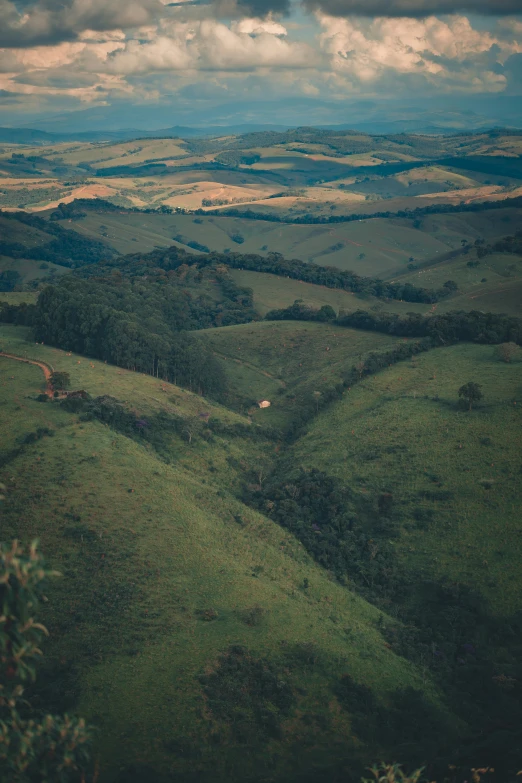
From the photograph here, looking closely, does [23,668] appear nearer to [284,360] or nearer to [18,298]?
[284,360]

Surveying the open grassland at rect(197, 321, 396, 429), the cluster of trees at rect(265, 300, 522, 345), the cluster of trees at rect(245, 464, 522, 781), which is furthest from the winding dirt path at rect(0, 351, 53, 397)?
the cluster of trees at rect(265, 300, 522, 345)

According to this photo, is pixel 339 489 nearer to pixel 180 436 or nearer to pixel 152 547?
pixel 180 436

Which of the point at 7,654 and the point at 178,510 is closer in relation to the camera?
the point at 7,654

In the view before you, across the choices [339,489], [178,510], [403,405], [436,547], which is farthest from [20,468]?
[403,405]

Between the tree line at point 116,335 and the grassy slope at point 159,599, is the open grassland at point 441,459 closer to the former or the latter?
the grassy slope at point 159,599

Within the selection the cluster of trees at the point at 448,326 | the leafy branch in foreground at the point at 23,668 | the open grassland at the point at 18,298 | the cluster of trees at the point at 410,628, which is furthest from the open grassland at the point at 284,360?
the leafy branch in foreground at the point at 23,668

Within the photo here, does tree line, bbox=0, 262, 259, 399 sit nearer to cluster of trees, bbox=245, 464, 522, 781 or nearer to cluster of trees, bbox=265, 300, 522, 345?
cluster of trees, bbox=245, 464, 522, 781

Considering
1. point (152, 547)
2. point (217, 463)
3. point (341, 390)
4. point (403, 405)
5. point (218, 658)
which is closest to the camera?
point (218, 658)
